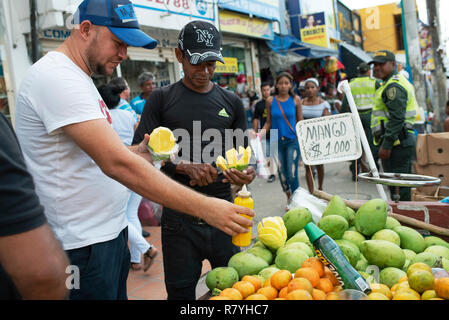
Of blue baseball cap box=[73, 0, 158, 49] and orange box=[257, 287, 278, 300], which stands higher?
blue baseball cap box=[73, 0, 158, 49]

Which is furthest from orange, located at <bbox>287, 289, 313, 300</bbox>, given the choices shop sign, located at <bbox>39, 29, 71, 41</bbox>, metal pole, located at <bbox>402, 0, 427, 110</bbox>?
metal pole, located at <bbox>402, 0, 427, 110</bbox>

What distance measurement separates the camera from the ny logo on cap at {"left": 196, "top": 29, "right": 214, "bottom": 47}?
7.47 ft

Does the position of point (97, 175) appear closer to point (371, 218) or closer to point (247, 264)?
point (247, 264)

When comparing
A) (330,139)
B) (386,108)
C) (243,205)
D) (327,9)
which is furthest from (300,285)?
(327,9)

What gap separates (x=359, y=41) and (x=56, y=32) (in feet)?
80.0

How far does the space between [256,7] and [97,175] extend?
11.7 metres

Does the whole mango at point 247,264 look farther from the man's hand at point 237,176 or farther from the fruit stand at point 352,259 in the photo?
the man's hand at point 237,176

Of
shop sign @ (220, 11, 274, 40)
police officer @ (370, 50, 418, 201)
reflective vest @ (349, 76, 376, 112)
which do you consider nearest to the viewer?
police officer @ (370, 50, 418, 201)

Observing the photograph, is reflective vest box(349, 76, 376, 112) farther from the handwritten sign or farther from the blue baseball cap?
the blue baseball cap

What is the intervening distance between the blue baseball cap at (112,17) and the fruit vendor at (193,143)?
2.04ft

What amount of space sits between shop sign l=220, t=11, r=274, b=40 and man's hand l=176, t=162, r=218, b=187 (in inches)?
366

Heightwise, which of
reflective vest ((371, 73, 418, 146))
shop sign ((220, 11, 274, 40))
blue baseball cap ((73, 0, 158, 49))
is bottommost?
reflective vest ((371, 73, 418, 146))
